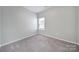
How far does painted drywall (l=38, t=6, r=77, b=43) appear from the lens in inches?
48.4

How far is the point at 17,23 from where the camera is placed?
125 cm

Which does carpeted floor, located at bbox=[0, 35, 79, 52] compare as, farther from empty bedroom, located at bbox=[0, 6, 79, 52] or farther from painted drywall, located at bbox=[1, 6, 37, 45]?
painted drywall, located at bbox=[1, 6, 37, 45]

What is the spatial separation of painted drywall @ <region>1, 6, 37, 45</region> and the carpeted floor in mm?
130

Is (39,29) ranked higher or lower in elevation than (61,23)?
lower

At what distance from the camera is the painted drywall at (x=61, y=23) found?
1228mm

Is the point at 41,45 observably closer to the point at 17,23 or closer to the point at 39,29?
the point at 39,29

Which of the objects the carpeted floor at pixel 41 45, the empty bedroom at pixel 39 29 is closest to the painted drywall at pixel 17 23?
the empty bedroom at pixel 39 29

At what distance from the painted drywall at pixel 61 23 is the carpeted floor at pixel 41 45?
0.11 metres

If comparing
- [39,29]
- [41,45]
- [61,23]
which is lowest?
[41,45]

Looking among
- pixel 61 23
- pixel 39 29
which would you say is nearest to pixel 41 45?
pixel 39 29

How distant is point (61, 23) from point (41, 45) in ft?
2.08

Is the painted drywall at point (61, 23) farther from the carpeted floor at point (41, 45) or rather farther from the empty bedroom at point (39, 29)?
the carpeted floor at point (41, 45)
